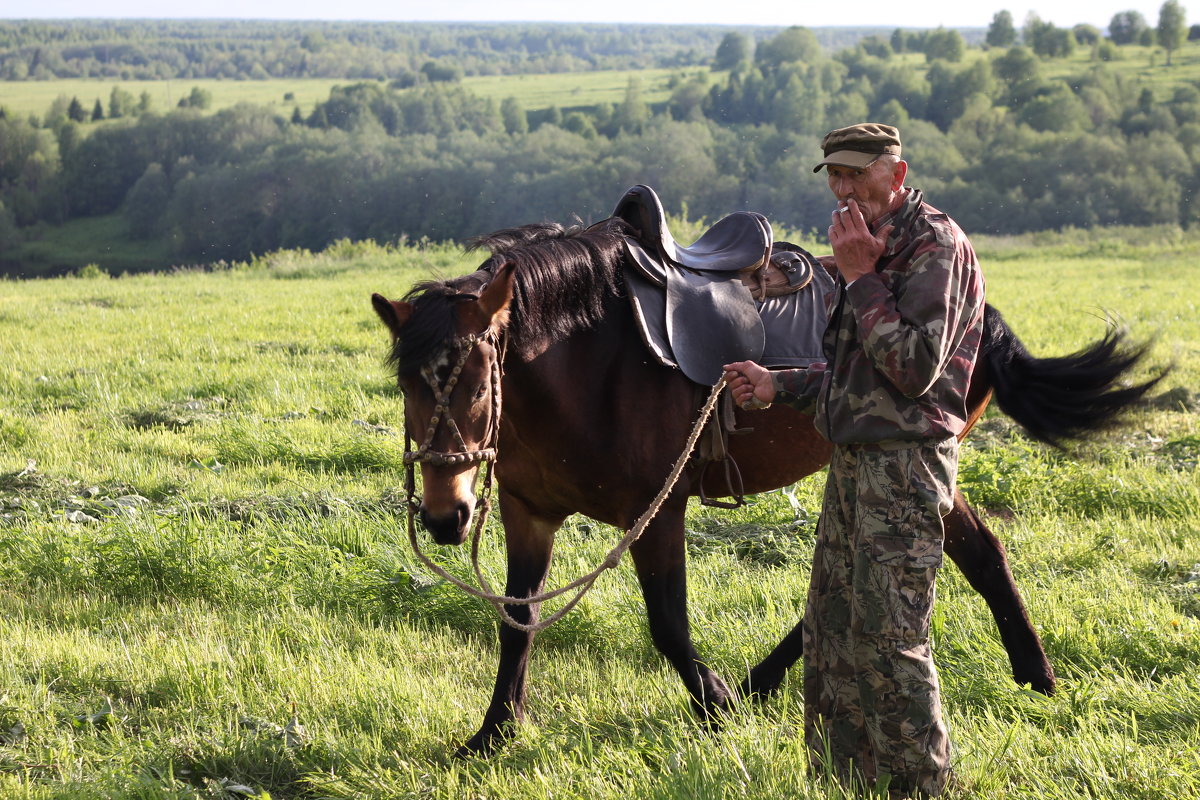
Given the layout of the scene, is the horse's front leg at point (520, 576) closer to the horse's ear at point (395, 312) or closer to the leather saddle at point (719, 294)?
the leather saddle at point (719, 294)

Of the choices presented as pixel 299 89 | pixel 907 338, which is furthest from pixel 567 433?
pixel 299 89

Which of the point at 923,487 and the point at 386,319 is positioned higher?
the point at 386,319

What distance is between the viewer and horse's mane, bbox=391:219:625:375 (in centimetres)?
291

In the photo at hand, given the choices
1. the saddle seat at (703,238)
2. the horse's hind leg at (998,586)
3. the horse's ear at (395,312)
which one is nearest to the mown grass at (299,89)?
the saddle seat at (703,238)

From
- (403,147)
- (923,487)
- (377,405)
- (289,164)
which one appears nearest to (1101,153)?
(403,147)

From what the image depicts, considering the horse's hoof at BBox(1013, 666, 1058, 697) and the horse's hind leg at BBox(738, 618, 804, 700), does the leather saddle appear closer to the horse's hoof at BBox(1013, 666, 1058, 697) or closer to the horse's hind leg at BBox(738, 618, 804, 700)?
the horse's hind leg at BBox(738, 618, 804, 700)

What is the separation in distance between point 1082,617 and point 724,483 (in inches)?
68.6

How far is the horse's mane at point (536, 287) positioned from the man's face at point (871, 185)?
1.02 m

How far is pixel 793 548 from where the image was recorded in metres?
5.32

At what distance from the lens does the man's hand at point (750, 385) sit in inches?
119

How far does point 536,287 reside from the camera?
3307 mm

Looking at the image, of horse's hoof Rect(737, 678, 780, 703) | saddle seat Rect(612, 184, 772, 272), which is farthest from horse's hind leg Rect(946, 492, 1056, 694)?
saddle seat Rect(612, 184, 772, 272)

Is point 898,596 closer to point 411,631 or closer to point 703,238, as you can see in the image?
point 703,238

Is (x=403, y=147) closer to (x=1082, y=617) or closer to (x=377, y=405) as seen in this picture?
(x=377, y=405)
